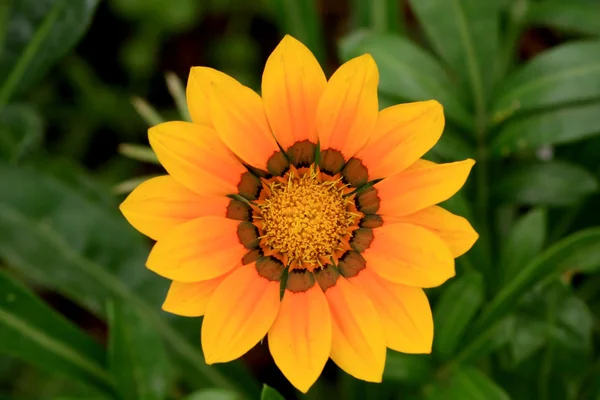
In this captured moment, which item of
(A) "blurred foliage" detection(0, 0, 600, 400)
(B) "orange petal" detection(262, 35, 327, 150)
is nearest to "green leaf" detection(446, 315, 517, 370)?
(A) "blurred foliage" detection(0, 0, 600, 400)

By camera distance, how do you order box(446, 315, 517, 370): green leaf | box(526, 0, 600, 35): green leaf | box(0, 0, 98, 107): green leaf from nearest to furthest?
1. box(446, 315, 517, 370): green leaf
2. box(0, 0, 98, 107): green leaf
3. box(526, 0, 600, 35): green leaf

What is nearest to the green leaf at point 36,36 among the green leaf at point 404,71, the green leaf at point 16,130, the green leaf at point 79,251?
the green leaf at point 16,130

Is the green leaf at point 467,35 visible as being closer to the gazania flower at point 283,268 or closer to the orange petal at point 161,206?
the gazania flower at point 283,268

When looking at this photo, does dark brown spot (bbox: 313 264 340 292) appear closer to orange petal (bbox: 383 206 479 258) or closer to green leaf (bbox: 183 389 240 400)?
orange petal (bbox: 383 206 479 258)

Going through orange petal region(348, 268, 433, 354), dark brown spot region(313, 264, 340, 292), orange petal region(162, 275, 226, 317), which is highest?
orange petal region(162, 275, 226, 317)

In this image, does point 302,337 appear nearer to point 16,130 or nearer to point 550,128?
point 550,128

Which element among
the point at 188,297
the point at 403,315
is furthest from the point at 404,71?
the point at 188,297
